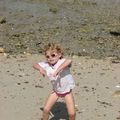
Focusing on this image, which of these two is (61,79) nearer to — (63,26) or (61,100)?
(61,100)

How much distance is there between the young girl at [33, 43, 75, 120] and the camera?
5949 mm

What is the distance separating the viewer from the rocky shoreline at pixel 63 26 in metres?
11.0

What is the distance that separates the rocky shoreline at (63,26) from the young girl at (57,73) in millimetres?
4079

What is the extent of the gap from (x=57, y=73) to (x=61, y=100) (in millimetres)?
1337

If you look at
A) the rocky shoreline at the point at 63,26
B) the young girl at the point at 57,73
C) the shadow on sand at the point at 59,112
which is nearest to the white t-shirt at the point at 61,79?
the young girl at the point at 57,73

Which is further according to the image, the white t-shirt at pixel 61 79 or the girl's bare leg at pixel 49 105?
the girl's bare leg at pixel 49 105

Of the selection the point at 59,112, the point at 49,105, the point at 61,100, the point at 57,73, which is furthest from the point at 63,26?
the point at 57,73

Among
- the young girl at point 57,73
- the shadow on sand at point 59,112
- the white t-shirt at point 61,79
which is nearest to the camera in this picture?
the young girl at point 57,73

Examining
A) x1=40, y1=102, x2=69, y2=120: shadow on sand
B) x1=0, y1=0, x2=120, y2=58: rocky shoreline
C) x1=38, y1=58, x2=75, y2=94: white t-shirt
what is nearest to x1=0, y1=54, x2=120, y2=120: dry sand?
x1=40, y1=102, x2=69, y2=120: shadow on sand

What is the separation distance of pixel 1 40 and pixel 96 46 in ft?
7.22

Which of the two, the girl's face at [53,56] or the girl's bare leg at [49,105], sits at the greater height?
the girl's face at [53,56]

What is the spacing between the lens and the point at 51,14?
14.9 meters

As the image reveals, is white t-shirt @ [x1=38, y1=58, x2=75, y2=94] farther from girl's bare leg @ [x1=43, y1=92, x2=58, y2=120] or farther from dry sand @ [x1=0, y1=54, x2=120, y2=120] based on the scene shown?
dry sand @ [x1=0, y1=54, x2=120, y2=120]

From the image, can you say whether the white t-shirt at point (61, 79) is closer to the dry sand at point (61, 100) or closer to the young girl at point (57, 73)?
the young girl at point (57, 73)
